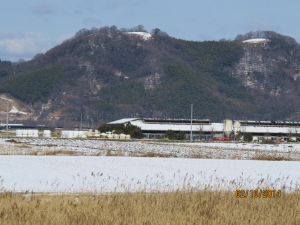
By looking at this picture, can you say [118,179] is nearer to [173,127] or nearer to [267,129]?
[173,127]

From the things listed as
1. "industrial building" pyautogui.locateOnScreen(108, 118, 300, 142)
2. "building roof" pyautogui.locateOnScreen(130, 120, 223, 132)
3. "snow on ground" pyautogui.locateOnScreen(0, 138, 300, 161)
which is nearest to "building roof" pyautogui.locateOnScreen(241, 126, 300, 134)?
"industrial building" pyautogui.locateOnScreen(108, 118, 300, 142)

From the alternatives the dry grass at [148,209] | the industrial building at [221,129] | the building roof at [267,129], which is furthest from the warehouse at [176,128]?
the dry grass at [148,209]

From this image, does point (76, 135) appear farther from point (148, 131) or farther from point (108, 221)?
point (108, 221)

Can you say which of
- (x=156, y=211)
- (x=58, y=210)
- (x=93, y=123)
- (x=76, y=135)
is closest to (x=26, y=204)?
(x=58, y=210)

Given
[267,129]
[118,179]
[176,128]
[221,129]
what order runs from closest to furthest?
[118,179] < [176,128] < [267,129] < [221,129]

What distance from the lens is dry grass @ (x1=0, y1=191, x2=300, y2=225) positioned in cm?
1055

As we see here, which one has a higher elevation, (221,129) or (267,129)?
(267,129)

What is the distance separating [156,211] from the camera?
443 inches

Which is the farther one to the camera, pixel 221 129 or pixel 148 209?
pixel 221 129

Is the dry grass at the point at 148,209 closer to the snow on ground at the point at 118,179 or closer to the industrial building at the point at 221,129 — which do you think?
the snow on ground at the point at 118,179

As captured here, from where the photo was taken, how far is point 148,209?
37.6ft

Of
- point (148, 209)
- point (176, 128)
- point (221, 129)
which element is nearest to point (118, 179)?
point (148, 209)

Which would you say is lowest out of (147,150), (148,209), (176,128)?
(148,209)

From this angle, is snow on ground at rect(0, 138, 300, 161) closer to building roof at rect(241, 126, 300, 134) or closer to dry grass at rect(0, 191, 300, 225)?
dry grass at rect(0, 191, 300, 225)
